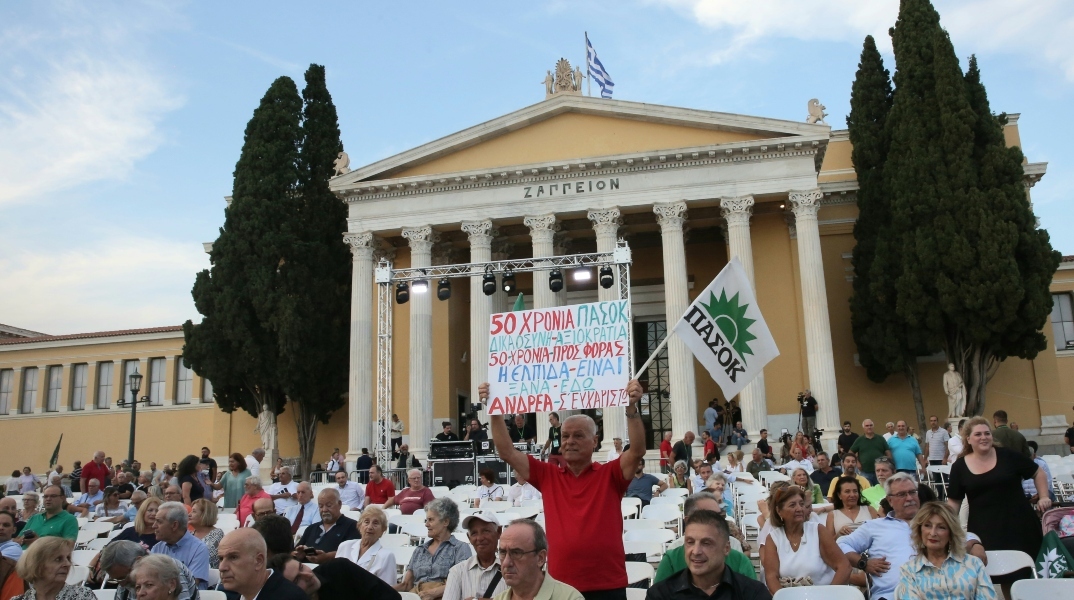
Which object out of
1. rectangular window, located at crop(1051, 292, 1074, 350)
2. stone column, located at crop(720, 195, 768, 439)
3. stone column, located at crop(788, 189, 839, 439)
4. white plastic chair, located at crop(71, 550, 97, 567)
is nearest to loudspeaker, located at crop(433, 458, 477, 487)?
stone column, located at crop(720, 195, 768, 439)

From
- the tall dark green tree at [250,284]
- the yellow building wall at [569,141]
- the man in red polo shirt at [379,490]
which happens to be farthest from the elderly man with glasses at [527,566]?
the tall dark green tree at [250,284]

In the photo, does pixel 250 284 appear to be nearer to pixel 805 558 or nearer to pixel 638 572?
pixel 638 572

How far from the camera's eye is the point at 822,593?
5.49 m

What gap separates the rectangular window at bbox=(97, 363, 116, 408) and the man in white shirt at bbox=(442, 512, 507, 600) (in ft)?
109

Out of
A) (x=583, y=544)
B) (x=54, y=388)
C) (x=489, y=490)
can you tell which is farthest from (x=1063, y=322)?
(x=54, y=388)

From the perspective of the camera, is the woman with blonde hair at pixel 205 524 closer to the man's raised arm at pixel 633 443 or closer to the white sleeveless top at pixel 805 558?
the man's raised arm at pixel 633 443

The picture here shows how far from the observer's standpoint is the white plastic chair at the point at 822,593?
5.46m

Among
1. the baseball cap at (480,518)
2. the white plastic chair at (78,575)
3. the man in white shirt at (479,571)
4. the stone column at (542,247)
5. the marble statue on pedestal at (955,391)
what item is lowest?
the white plastic chair at (78,575)

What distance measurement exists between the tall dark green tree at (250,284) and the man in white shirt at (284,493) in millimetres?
15111

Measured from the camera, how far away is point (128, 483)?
650 inches

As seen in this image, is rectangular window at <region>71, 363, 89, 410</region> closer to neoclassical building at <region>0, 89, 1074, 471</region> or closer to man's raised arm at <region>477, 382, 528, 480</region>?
neoclassical building at <region>0, 89, 1074, 471</region>

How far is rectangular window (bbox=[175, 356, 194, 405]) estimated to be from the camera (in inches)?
1346

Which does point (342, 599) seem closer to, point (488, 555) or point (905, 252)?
point (488, 555)

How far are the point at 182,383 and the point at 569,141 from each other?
59.9 feet
